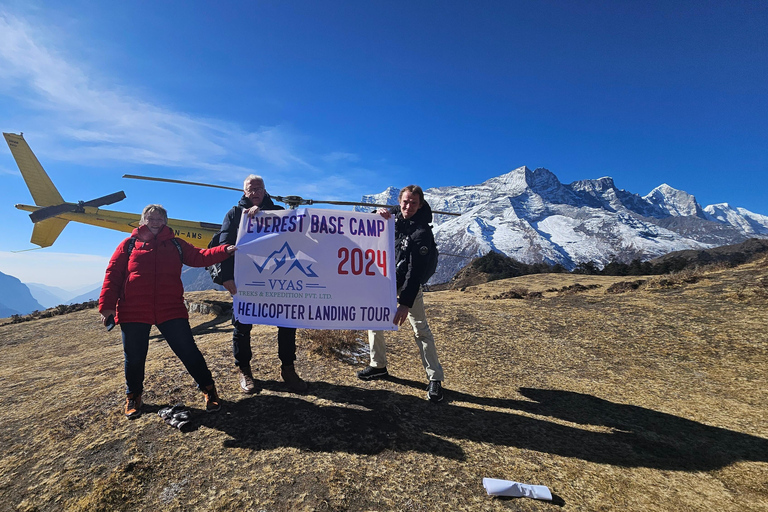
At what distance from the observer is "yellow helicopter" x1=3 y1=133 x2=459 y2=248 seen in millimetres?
22625

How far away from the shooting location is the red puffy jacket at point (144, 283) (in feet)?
12.9

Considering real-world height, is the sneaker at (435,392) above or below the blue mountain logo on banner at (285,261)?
below

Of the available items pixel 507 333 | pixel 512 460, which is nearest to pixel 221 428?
pixel 512 460

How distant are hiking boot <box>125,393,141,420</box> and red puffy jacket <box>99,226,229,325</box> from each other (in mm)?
939

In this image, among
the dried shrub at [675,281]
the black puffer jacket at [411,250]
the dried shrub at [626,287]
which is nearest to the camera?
the black puffer jacket at [411,250]

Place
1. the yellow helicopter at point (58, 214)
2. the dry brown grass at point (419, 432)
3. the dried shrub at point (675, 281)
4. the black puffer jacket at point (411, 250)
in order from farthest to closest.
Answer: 1. the yellow helicopter at point (58, 214)
2. the dried shrub at point (675, 281)
3. the black puffer jacket at point (411, 250)
4. the dry brown grass at point (419, 432)

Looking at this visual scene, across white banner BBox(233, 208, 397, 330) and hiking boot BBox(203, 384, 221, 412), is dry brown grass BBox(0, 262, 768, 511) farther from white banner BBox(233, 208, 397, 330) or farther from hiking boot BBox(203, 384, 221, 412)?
white banner BBox(233, 208, 397, 330)

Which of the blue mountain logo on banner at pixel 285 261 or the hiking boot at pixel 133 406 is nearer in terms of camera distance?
the hiking boot at pixel 133 406

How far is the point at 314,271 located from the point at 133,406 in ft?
8.85

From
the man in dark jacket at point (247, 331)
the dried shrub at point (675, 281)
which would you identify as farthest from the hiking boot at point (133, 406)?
the dried shrub at point (675, 281)

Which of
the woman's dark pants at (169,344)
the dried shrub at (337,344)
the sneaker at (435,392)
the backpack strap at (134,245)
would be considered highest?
the backpack strap at (134,245)

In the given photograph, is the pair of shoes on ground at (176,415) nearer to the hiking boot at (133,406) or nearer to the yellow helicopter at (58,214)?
the hiking boot at (133,406)

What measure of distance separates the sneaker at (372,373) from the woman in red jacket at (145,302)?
2.17 m

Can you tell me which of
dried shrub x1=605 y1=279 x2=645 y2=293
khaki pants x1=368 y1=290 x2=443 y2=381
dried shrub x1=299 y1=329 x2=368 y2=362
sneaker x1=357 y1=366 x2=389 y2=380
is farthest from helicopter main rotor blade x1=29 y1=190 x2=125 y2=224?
dried shrub x1=605 y1=279 x2=645 y2=293
